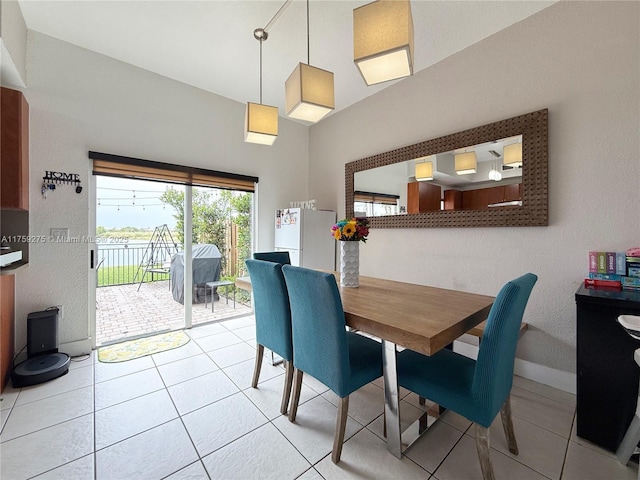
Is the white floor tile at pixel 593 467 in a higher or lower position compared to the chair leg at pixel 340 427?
lower

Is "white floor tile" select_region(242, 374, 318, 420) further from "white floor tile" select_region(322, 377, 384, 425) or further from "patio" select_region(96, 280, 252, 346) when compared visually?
"patio" select_region(96, 280, 252, 346)

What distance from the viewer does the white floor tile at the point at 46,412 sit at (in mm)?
1656

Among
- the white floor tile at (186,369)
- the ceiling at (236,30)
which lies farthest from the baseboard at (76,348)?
the ceiling at (236,30)

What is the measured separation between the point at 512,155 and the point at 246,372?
2982 mm

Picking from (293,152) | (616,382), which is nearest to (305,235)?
(293,152)

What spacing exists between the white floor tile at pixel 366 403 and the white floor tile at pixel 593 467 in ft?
3.27

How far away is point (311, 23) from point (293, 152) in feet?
6.93

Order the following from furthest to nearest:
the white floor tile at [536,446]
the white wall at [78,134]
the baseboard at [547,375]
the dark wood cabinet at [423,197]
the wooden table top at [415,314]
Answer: the dark wood cabinet at [423,197], the white wall at [78,134], the baseboard at [547,375], the white floor tile at [536,446], the wooden table top at [415,314]

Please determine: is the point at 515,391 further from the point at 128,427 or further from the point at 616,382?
the point at 128,427

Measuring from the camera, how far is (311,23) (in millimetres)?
2260

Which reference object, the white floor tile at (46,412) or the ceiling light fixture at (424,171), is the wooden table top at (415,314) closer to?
the ceiling light fixture at (424,171)

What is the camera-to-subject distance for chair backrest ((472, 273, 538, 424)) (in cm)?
116

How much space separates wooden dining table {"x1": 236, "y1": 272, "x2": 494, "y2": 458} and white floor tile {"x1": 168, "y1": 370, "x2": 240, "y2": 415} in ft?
4.04

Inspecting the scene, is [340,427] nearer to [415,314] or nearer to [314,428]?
[314,428]
